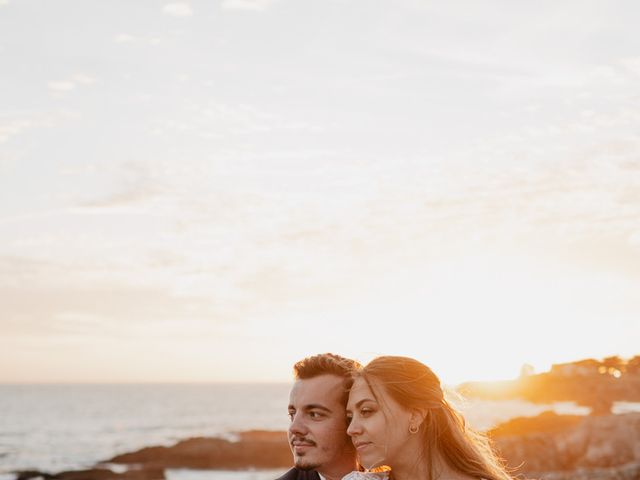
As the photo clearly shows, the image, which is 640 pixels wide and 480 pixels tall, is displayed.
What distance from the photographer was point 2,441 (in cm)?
7494

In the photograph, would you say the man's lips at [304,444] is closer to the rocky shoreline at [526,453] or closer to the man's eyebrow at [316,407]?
the man's eyebrow at [316,407]

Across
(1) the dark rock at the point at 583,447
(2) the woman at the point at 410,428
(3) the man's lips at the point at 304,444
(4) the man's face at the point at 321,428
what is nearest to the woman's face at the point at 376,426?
(2) the woman at the point at 410,428

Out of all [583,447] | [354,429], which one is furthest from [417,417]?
[583,447]

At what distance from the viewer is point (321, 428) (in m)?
4.77

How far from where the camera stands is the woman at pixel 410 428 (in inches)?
183

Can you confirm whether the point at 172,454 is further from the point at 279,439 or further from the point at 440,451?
the point at 440,451

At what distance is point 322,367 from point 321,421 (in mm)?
321

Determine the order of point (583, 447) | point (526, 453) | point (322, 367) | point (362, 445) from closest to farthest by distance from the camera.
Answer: point (362, 445), point (322, 367), point (583, 447), point (526, 453)

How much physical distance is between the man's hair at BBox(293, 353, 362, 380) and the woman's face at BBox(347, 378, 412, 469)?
6.0 inches

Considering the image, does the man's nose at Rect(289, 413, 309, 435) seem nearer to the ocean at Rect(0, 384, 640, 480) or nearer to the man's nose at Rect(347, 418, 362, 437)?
the man's nose at Rect(347, 418, 362, 437)

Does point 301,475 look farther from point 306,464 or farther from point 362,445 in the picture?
point 362,445

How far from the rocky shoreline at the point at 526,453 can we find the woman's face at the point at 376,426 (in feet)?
58.0

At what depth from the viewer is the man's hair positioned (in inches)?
193

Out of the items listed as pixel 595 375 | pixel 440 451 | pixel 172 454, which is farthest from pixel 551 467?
pixel 440 451
